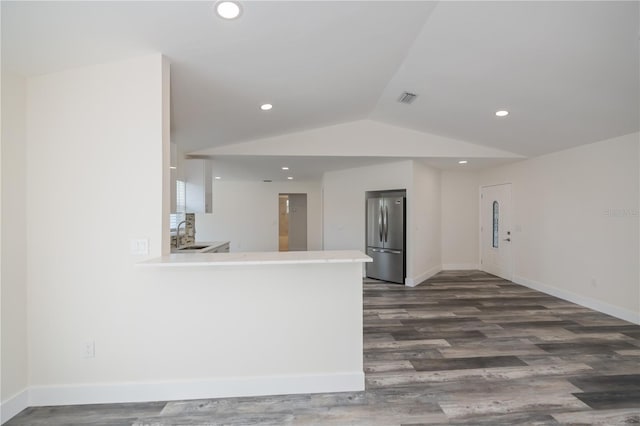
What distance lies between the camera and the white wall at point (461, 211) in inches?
274

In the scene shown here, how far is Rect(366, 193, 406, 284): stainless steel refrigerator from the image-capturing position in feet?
18.5

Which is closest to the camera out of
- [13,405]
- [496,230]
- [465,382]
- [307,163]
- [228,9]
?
[228,9]

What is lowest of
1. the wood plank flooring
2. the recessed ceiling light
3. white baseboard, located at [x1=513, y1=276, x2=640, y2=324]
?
the wood plank flooring

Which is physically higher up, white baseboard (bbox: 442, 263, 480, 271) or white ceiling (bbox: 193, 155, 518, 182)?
white ceiling (bbox: 193, 155, 518, 182)

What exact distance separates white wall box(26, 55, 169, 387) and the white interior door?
624cm

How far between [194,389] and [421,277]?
15.5ft

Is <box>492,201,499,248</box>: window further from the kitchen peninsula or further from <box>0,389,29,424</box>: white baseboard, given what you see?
<box>0,389,29,424</box>: white baseboard

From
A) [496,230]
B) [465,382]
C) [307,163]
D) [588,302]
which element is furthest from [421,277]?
[465,382]

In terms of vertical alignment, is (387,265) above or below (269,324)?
below

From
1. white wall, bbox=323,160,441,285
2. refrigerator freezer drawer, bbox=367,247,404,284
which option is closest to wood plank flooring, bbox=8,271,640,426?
refrigerator freezer drawer, bbox=367,247,404,284

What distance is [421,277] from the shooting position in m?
5.88

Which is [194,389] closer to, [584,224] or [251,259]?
[251,259]

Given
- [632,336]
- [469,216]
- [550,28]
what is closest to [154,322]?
[550,28]

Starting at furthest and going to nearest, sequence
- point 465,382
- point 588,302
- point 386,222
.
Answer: point 386,222, point 588,302, point 465,382
